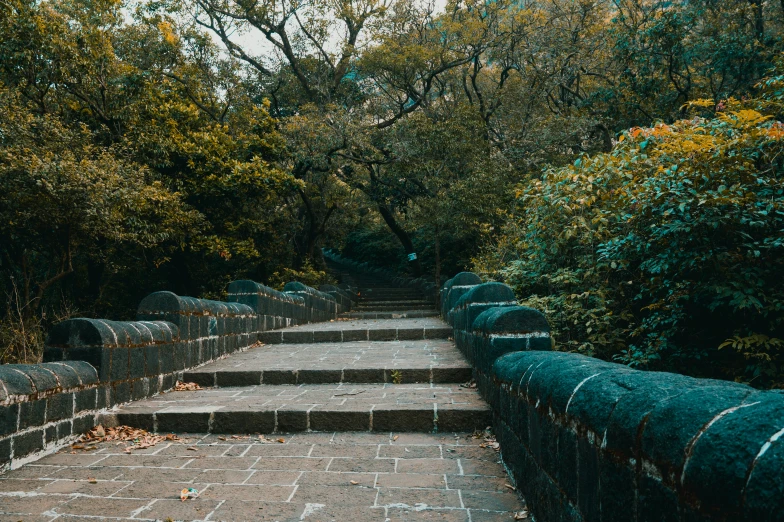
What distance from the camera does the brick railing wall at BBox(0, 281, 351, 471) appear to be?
360cm

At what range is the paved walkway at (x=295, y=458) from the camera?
2.93 m

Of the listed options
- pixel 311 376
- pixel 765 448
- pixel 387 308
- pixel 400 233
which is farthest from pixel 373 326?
pixel 400 233

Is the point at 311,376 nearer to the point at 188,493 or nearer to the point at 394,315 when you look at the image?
the point at 188,493

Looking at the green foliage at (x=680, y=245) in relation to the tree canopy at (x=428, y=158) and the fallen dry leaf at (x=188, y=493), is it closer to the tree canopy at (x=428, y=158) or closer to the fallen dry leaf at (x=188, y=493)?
the tree canopy at (x=428, y=158)

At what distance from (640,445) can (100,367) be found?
14.0ft

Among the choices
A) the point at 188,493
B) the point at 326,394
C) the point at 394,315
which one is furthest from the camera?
the point at 394,315

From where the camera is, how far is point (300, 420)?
447 cm

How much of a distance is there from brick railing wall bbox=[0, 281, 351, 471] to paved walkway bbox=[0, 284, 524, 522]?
0.57ft

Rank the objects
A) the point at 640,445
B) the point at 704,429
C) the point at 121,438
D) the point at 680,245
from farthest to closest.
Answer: the point at 680,245 < the point at 121,438 < the point at 640,445 < the point at 704,429

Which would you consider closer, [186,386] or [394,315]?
[186,386]

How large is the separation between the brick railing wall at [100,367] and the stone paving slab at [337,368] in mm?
357

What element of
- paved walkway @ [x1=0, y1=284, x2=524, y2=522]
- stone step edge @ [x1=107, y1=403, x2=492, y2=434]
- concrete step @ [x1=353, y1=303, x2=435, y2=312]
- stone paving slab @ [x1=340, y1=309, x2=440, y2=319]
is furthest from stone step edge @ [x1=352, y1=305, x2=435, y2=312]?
stone step edge @ [x1=107, y1=403, x2=492, y2=434]

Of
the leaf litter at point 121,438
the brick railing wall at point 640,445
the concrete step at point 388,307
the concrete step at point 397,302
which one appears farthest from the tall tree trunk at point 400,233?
the brick railing wall at point 640,445

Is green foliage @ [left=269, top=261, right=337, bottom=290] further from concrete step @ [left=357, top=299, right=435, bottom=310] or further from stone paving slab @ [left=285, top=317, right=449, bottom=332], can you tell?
stone paving slab @ [left=285, top=317, right=449, bottom=332]
